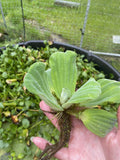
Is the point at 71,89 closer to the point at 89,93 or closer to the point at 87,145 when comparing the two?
the point at 89,93

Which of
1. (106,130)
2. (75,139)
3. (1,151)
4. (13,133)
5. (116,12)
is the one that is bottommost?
(1,151)

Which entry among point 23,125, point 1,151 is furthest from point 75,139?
point 1,151

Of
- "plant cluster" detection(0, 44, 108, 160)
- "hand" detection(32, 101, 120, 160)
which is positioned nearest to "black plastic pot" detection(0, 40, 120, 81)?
"plant cluster" detection(0, 44, 108, 160)

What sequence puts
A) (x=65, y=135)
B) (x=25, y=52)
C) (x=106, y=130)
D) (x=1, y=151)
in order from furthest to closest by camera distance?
1. (x=25, y=52)
2. (x=1, y=151)
3. (x=65, y=135)
4. (x=106, y=130)

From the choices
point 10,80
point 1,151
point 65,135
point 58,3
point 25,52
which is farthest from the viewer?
point 58,3

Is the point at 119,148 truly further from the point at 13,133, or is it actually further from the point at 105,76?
the point at 105,76

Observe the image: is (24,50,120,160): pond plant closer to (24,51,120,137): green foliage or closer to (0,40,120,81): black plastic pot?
(24,51,120,137): green foliage

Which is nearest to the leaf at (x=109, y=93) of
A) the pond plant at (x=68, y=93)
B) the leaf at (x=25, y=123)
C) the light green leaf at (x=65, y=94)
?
the pond plant at (x=68, y=93)
